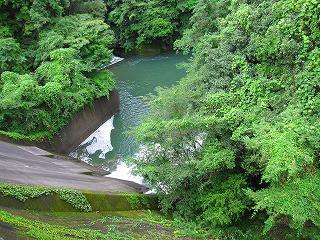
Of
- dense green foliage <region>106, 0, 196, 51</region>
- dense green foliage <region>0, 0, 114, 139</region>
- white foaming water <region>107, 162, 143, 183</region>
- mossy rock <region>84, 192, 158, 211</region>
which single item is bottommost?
white foaming water <region>107, 162, 143, 183</region>

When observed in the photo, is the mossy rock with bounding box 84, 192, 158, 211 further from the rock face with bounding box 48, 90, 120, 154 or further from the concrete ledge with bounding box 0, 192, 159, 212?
the rock face with bounding box 48, 90, 120, 154

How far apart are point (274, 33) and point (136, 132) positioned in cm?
574

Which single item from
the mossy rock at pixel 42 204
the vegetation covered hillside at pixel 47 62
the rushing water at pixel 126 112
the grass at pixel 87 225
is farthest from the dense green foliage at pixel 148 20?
the mossy rock at pixel 42 204

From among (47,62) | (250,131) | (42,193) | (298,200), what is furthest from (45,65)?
(298,200)

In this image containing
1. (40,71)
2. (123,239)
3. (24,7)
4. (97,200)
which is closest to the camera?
(123,239)

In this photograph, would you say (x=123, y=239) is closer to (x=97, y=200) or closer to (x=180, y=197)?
(x=97, y=200)

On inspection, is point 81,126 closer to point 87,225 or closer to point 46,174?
point 46,174

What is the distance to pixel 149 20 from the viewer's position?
1111 inches

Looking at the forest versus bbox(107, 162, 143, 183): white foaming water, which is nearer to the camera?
the forest

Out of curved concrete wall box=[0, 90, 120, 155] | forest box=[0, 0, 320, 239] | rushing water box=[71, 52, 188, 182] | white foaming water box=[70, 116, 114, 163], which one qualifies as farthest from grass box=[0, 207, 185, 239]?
curved concrete wall box=[0, 90, 120, 155]

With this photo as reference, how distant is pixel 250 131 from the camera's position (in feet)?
29.8

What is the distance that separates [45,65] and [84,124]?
3.75 m

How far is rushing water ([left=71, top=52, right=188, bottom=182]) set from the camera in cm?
1590

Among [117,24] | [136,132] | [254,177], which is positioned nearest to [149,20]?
[117,24]
